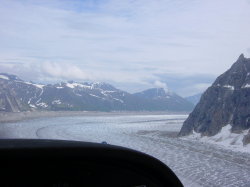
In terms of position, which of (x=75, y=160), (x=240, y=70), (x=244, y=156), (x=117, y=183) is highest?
(x=240, y=70)

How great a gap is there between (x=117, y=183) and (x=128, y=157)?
127 mm

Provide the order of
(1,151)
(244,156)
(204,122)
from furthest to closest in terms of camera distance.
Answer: (204,122) → (244,156) → (1,151)

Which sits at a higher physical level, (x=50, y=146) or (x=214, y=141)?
(x=50, y=146)

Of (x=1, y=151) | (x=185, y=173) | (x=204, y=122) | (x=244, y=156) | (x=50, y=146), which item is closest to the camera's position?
(x=1, y=151)

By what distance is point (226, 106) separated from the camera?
152 feet

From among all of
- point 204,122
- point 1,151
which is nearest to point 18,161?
point 1,151

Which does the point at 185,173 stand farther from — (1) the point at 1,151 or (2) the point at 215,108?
(2) the point at 215,108

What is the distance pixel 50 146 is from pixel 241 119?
1647 inches

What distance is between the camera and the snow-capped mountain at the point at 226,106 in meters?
42.5

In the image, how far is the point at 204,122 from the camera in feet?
153

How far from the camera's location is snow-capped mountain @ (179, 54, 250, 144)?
139ft

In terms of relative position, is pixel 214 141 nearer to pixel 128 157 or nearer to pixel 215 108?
pixel 215 108

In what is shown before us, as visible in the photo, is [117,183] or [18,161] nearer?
[18,161]

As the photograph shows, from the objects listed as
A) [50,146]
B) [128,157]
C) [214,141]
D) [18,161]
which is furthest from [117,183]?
[214,141]
